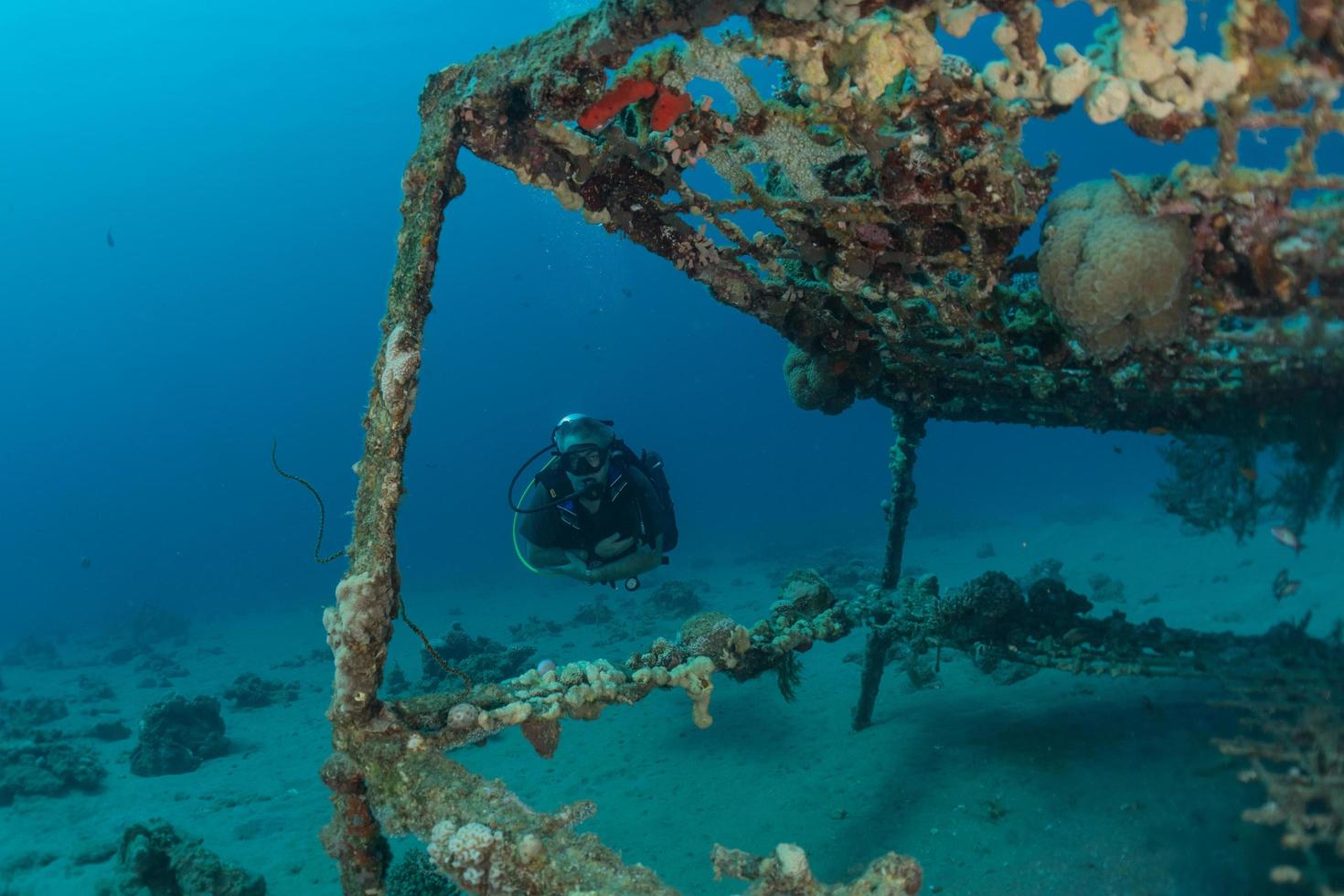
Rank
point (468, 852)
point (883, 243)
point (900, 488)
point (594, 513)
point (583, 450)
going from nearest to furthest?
1. point (468, 852)
2. point (883, 243)
3. point (583, 450)
4. point (594, 513)
5. point (900, 488)

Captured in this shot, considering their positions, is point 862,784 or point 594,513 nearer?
point 862,784

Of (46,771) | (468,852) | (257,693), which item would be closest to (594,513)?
(468,852)

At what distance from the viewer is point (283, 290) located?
111 m

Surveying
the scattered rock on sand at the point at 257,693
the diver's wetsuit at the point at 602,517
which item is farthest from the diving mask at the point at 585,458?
the scattered rock on sand at the point at 257,693

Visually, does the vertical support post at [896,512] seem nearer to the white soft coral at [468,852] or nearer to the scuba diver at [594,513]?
the scuba diver at [594,513]

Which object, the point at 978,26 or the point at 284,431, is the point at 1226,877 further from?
the point at 284,431

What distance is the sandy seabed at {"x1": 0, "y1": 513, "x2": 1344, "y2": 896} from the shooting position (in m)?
4.43

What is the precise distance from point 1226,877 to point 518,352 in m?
114

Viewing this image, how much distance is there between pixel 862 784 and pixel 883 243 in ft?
15.7

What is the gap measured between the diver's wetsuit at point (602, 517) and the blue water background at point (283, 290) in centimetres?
6712

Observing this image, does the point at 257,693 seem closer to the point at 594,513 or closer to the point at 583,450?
the point at 594,513

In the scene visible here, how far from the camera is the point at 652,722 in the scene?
9141 mm

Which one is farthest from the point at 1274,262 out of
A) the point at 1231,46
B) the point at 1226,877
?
the point at 1226,877

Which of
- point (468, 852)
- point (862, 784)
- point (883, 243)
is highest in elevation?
point (883, 243)
